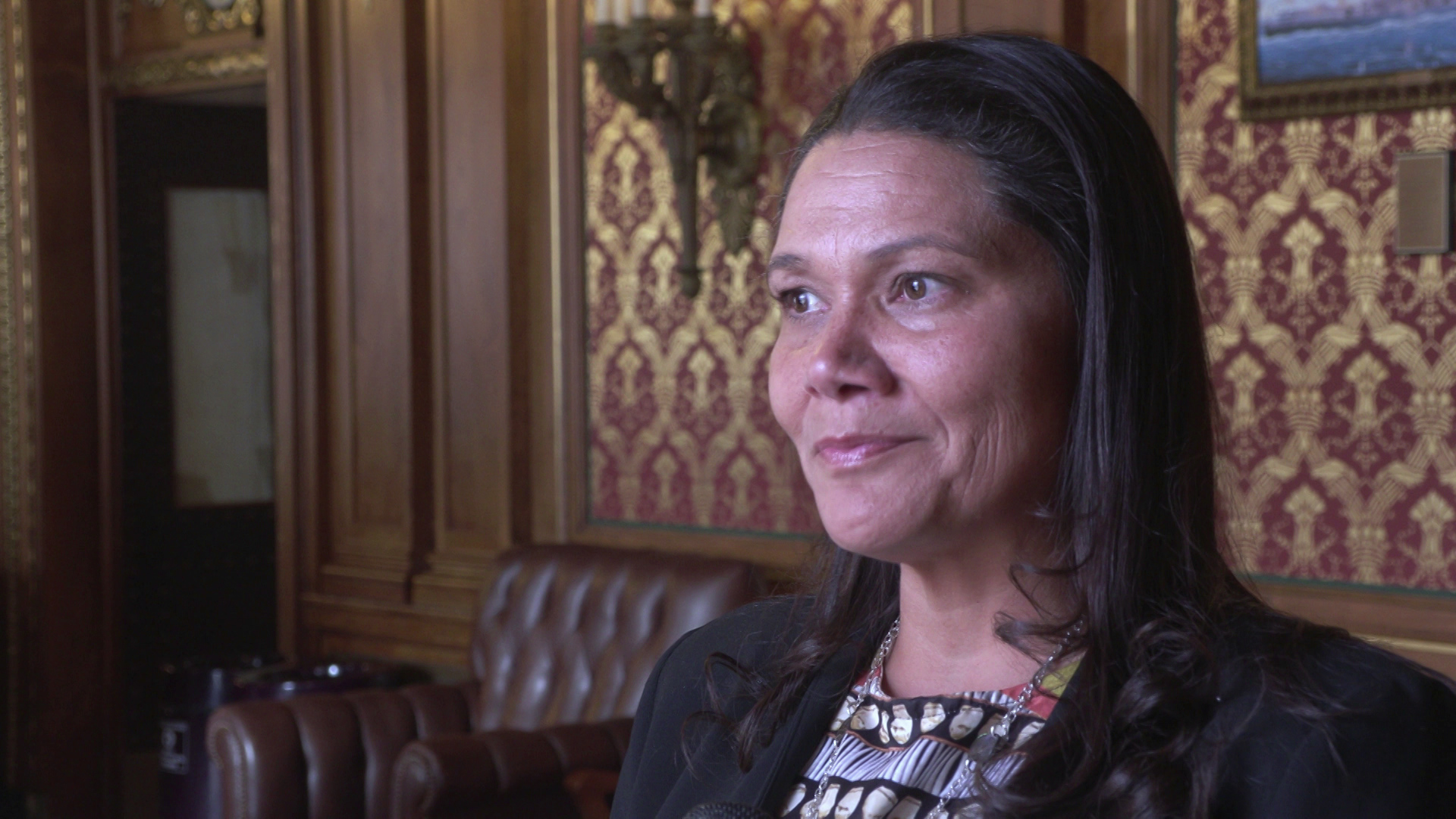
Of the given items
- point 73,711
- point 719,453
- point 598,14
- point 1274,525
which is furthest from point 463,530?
point 1274,525

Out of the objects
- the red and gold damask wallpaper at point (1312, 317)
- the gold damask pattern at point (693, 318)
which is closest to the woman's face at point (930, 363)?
the red and gold damask wallpaper at point (1312, 317)

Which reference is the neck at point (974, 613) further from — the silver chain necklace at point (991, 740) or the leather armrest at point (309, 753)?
the leather armrest at point (309, 753)

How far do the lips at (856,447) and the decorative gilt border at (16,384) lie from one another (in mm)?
4739

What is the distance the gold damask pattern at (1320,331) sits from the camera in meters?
2.78

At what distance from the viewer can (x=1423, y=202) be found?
2.74m

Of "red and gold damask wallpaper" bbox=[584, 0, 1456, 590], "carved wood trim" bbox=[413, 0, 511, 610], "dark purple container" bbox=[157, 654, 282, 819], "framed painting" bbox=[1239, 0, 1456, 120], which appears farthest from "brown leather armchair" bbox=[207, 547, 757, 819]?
"framed painting" bbox=[1239, 0, 1456, 120]

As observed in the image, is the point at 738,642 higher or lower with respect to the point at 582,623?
higher

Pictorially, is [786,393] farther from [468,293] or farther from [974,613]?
[468,293]

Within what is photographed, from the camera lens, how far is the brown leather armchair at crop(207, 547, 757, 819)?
10.1ft

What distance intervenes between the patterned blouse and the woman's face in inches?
4.9

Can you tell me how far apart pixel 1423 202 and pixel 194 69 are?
3826mm

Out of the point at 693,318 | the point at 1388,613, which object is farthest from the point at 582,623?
the point at 1388,613

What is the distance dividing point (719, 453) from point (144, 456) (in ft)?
8.34

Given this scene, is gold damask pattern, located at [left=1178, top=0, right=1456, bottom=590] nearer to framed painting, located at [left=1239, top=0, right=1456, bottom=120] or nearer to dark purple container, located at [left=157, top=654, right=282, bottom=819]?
framed painting, located at [left=1239, top=0, right=1456, bottom=120]
